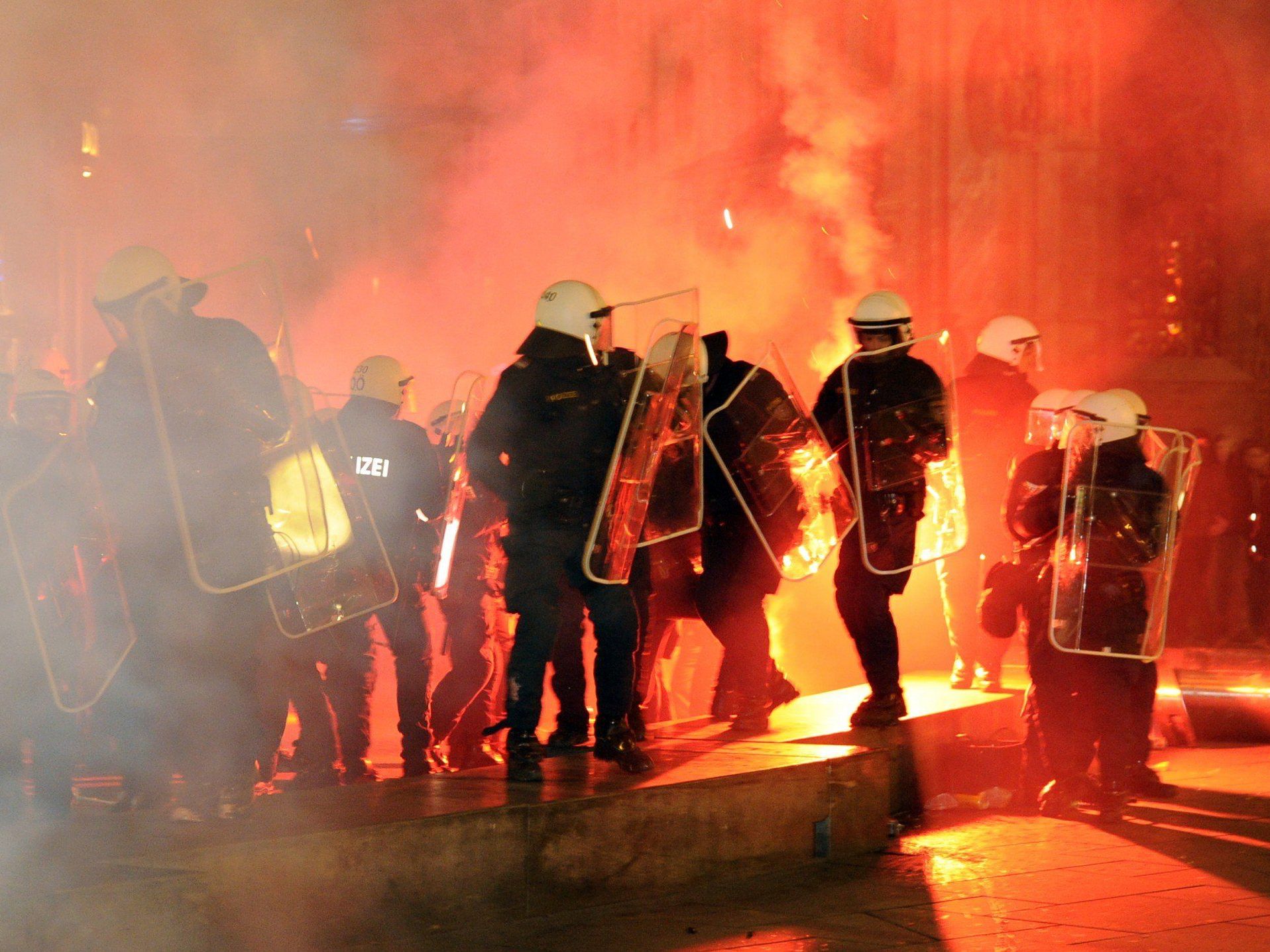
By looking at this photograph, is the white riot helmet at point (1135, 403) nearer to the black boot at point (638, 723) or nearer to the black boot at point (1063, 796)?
the black boot at point (1063, 796)

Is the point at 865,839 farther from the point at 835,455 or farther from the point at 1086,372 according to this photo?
the point at 1086,372

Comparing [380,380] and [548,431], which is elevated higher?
[380,380]

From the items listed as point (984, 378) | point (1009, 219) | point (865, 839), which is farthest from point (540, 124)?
point (865, 839)

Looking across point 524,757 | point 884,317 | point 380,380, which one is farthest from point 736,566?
point 380,380

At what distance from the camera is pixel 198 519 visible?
3.59m

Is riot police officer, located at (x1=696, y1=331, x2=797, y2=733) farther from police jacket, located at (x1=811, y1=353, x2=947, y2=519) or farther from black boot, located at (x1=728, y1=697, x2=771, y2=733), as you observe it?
police jacket, located at (x1=811, y1=353, x2=947, y2=519)

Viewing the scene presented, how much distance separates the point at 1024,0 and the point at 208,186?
5.96 metres

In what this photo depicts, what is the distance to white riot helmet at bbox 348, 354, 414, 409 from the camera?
5.40m

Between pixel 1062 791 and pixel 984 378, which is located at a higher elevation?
pixel 984 378

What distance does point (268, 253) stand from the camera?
13078 millimetres

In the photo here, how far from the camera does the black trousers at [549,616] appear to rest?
4.11 meters

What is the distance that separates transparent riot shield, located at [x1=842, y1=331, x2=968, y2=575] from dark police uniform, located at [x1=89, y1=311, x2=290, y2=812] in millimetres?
1875

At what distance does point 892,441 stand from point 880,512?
0.72 ft

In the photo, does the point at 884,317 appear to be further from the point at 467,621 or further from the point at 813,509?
the point at 467,621
